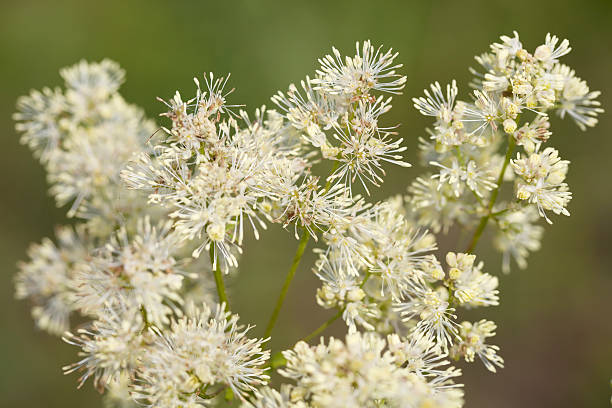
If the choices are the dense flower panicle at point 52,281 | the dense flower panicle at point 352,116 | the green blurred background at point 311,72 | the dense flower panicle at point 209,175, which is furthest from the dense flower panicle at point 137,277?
the green blurred background at point 311,72

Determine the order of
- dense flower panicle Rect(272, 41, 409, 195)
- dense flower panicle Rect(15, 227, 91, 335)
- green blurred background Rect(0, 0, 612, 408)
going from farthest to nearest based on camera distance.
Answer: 1. green blurred background Rect(0, 0, 612, 408)
2. dense flower panicle Rect(15, 227, 91, 335)
3. dense flower panicle Rect(272, 41, 409, 195)

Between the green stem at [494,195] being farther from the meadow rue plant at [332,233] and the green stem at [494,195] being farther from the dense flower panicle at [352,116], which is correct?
the dense flower panicle at [352,116]

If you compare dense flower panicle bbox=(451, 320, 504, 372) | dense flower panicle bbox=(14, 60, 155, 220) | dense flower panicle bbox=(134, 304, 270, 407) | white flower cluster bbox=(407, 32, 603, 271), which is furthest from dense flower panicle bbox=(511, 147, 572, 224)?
dense flower panicle bbox=(14, 60, 155, 220)

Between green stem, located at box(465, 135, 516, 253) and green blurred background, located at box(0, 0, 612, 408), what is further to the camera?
green blurred background, located at box(0, 0, 612, 408)

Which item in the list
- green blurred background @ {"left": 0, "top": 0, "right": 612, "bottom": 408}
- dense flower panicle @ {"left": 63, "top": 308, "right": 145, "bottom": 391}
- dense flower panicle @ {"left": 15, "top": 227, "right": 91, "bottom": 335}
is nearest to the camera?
dense flower panicle @ {"left": 63, "top": 308, "right": 145, "bottom": 391}

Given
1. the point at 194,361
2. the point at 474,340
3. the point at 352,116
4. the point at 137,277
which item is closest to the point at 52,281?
the point at 137,277

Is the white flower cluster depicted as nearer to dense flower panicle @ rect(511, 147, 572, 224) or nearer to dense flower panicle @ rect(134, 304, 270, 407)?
dense flower panicle @ rect(511, 147, 572, 224)

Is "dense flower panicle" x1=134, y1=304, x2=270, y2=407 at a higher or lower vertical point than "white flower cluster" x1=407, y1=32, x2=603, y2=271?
lower

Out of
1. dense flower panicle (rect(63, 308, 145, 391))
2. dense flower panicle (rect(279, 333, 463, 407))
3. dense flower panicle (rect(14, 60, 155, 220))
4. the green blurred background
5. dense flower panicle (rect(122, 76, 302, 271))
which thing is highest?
the green blurred background
